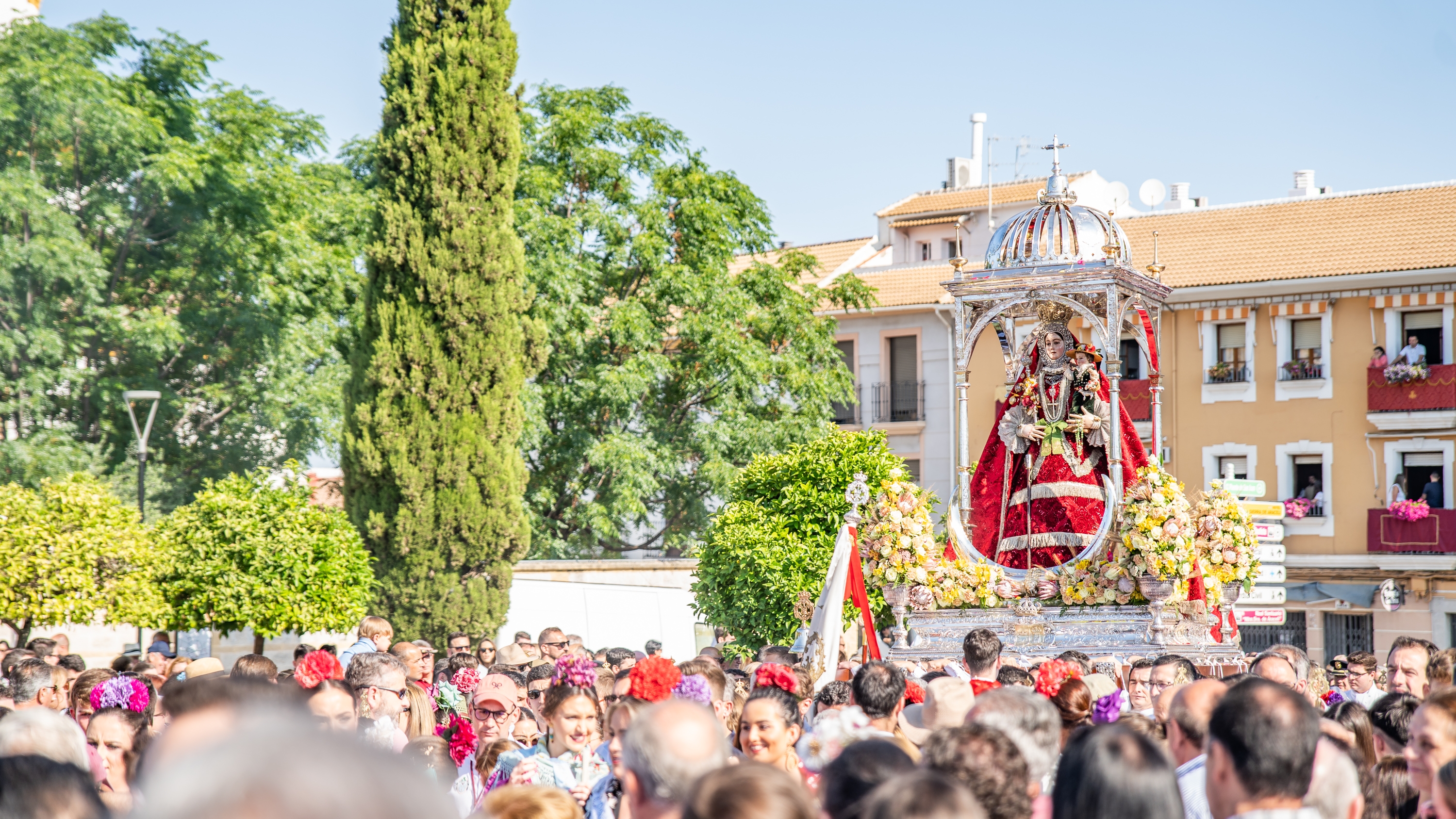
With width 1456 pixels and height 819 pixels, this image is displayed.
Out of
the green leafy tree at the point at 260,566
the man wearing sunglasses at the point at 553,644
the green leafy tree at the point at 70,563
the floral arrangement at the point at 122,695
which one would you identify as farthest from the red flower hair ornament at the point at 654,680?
the green leafy tree at the point at 70,563

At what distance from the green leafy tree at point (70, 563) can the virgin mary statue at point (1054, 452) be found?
9.15 m

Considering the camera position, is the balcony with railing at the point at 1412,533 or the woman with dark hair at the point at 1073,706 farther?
the balcony with railing at the point at 1412,533

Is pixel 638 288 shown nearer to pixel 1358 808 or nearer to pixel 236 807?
pixel 1358 808

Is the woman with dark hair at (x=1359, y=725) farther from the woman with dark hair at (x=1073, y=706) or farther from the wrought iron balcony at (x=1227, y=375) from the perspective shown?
the wrought iron balcony at (x=1227, y=375)

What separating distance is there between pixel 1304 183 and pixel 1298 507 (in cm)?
852

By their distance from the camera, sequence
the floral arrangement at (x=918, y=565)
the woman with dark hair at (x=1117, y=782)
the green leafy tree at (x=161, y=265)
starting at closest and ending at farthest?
1. the woman with dark hair at (x=1117, y=782)
2. the floral arrangement at (x=918, y=565)
3. the green leafy tree at (x=161, y=265)

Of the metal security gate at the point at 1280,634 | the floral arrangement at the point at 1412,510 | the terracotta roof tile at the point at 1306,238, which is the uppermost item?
the terracotta roof tile at the point at 1306,238

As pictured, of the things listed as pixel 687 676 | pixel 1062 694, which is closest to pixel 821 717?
pixel 687 676

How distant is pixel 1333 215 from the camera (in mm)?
28219

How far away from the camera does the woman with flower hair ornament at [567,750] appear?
5.23m

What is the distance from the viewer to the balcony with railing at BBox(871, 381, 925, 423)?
1246 inches

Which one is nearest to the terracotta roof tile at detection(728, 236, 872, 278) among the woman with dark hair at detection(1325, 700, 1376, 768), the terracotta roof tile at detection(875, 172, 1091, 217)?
the terracotta roof tile at detection(875, 172, 1091, 217)

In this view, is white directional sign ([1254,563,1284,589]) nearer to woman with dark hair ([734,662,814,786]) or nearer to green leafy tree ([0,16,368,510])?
woman with dark hair ([734,662,814,786])

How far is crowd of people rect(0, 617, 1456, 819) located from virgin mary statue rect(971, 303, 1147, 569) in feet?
14.5
